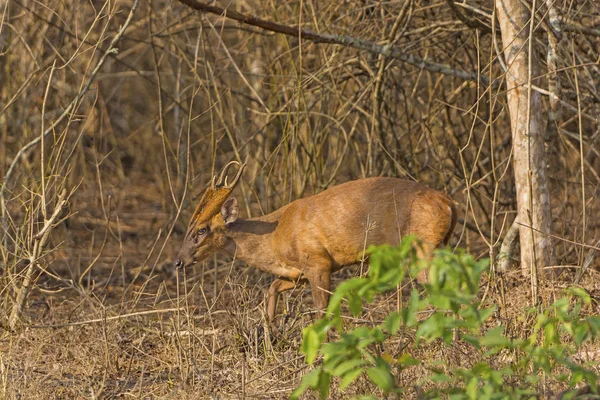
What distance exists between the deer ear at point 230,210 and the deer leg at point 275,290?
62 centimetres

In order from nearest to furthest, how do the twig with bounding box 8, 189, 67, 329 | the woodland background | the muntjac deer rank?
the woodland background, the twig with bounding box 8, 189, 67, 329, the muntjac deer

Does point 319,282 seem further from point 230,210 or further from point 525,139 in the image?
point 525,139

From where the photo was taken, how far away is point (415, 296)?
3975mm

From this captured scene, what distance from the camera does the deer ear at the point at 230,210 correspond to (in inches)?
327

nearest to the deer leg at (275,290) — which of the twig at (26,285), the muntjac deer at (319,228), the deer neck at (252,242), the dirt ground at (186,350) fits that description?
the muntjac deer at (319,228)

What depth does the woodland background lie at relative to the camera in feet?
22.1

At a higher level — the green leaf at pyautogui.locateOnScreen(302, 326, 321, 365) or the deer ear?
the green leaf at pyautogui.locateOnScreen(302, 326, 321, 365)

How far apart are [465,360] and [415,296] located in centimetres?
216

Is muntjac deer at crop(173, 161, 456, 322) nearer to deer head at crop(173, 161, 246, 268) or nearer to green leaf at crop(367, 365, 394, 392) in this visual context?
deer head at crop(173, 161, 246, 268)

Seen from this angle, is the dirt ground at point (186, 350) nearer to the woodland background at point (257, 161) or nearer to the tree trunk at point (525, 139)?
the woodland background at point (257, 161)

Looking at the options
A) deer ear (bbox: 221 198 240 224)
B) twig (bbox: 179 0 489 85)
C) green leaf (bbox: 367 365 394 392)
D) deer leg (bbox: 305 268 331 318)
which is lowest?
deer leg (bbox: 305 268 331 318)

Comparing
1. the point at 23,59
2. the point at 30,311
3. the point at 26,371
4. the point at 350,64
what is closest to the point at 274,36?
the point at 350,64

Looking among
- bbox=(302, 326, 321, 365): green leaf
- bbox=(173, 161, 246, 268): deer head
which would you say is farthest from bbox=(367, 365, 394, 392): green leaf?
bbox=(173, 161, 246, 268): deer head

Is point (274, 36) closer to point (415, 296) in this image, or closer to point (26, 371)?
point (26, 371)
